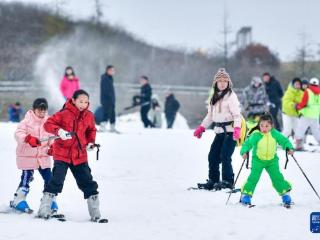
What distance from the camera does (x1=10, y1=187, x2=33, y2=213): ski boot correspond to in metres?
7.91

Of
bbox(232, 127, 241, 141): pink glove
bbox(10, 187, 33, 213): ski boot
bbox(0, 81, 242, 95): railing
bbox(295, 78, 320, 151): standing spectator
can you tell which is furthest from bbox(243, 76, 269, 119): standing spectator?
bbox(0, 81, 242, 95): railing

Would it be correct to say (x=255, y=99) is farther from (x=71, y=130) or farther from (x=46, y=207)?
(x=46, y=207)

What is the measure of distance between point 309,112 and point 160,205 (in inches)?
285

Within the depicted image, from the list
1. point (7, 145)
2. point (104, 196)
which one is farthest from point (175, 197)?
point (7, 145)

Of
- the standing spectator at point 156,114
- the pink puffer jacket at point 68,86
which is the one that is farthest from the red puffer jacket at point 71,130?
the standing spectator at point 156,114

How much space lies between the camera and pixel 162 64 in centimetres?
5262

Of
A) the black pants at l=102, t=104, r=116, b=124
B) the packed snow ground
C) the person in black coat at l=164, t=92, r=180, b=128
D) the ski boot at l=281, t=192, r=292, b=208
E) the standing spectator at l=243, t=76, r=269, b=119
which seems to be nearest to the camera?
the packed snow ground

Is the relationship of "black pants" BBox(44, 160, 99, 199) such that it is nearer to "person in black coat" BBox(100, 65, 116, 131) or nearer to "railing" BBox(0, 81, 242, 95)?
"person in black coat" BBox(100, 65, 116, 131)

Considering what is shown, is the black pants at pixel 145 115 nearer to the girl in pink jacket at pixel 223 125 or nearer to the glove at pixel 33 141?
the girl in pink jacket at pixel 223 125

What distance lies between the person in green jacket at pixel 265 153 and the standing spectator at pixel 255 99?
7677 mm

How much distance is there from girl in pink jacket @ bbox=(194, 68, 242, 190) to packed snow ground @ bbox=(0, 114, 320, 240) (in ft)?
1.43

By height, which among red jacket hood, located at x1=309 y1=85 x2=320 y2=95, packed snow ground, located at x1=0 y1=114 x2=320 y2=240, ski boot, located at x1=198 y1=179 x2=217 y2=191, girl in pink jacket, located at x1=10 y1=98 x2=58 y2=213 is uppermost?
red jacket hood, located at x1=309 y1=85 x2=320 y2=95

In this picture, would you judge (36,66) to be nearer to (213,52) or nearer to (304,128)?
(213,52)

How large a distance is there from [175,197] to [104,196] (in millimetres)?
980
